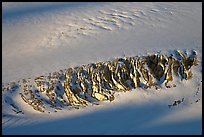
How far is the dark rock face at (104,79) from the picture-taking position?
197 inches

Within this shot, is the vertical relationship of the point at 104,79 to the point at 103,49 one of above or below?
below

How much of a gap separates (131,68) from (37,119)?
4.92ft

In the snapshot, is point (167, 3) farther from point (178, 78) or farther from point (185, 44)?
point (178, 78)

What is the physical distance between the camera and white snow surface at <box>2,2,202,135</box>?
4.75 m

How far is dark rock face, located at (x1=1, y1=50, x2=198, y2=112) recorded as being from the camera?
5.01 m

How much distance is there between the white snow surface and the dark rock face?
0.10 m

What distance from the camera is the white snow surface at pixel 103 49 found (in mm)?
4746

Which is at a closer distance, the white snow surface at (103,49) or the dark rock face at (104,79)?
the white snow surface at (103,49)

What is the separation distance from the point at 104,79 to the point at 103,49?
1.67 ft

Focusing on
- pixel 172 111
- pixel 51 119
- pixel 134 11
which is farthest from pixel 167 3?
pixel 51 119

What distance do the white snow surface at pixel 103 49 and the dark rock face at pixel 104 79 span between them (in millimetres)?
97

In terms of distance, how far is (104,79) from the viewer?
16.7 feet

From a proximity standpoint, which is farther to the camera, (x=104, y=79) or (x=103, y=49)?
(x=103, y=49)

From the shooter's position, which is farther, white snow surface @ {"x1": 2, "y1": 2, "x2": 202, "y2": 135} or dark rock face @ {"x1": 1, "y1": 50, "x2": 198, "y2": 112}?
dark rock face @ {"x1": 1, "y1": 50, "x2": 198, "y2": 112}
